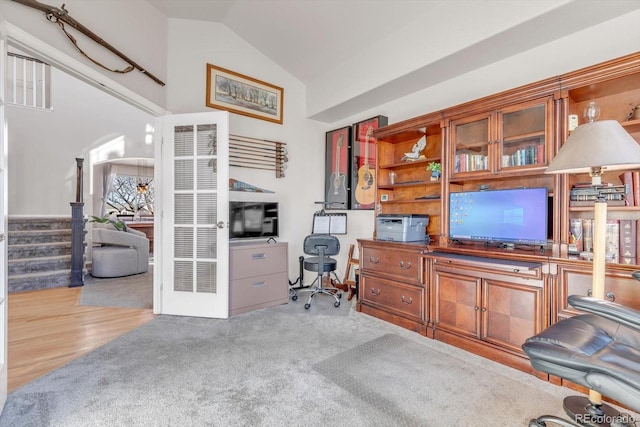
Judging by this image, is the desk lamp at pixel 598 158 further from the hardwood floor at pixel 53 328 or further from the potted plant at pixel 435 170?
the hardwood floor at pixel 53 328

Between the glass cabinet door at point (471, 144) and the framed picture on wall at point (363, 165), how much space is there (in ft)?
4.18

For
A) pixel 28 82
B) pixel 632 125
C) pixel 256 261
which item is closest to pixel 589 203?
pixel 632 125

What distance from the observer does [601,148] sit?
158 cm

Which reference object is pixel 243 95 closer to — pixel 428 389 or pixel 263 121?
pixel 263 121

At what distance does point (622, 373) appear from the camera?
1.05 meters

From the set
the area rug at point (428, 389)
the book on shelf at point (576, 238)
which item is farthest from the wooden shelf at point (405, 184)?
the area rug at point (428, 389)

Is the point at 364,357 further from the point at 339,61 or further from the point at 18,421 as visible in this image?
the point at 339,61

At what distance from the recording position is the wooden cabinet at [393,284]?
2.80m

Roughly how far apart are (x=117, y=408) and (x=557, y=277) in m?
2.78

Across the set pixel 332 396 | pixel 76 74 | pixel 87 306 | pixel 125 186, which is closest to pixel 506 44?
pixel 332 396

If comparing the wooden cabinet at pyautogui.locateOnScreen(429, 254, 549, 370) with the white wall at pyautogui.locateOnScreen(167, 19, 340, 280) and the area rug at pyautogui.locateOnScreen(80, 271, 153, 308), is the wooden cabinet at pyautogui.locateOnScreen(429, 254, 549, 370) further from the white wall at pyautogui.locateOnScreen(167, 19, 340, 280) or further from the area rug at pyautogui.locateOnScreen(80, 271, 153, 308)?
the area rug at pyautogui.locateOnScreen(80, 271, 153, 308)

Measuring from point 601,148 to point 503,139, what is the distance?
0.92 m

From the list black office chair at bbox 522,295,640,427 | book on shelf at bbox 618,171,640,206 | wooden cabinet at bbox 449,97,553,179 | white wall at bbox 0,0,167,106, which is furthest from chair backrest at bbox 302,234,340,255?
book on shelf at bbox 618,171,640,206

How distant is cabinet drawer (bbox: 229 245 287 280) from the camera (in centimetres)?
334
